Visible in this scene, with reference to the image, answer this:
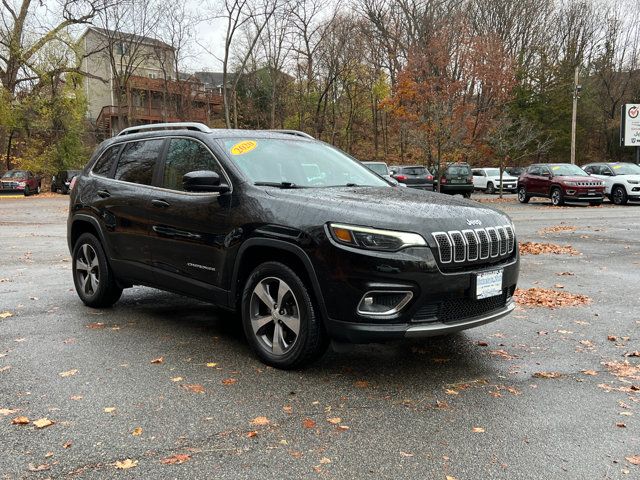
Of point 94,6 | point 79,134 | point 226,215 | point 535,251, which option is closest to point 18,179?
point 79,134

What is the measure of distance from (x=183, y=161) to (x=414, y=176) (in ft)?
77.3

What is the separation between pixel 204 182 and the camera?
180 inches

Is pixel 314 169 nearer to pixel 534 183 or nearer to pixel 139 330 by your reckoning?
pixel 139 330

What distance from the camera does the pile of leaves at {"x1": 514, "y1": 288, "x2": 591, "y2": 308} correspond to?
21.7 feet

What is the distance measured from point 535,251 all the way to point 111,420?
9.13 m

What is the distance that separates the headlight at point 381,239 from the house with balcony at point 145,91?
142ft

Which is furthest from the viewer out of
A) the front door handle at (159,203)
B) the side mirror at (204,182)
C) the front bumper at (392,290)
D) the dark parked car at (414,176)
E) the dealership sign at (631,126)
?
the dealership sign at (631,126)

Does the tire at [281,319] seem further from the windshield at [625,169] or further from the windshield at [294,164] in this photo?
the windshield at [625,169]

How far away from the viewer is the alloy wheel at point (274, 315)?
430cm

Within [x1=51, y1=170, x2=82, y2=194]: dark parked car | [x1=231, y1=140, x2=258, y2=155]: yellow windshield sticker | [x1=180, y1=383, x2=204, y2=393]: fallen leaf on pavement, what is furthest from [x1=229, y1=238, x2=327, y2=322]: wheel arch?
[x1=51, y1=170, x2=82, y2=194]: dark parked car

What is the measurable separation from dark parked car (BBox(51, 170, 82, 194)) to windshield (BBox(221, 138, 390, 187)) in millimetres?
32778

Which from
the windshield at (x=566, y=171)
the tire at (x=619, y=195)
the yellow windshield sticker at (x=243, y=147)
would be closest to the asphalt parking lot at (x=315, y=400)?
the yellow windshield sticker at (x=243, y=147)

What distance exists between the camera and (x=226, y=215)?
4688mm

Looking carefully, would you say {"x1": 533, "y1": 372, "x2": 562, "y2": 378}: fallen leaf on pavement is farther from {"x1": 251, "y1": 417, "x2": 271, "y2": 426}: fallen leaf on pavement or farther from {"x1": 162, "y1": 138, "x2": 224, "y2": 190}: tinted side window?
{"x1": 162, "y1": 138, "x2": 224, "y2": 190}: tinted side window
